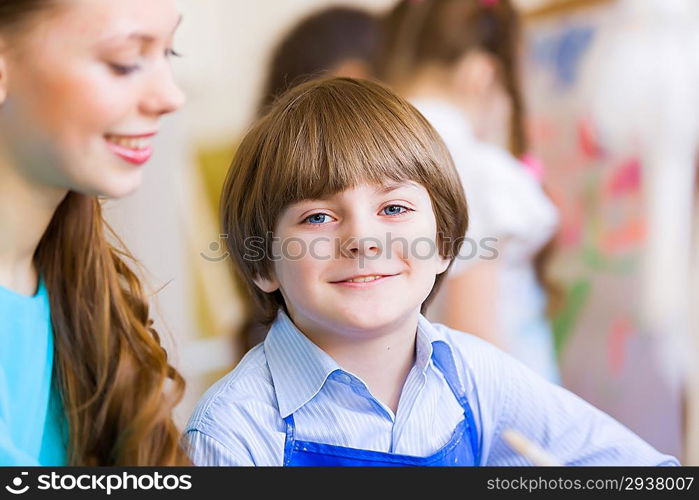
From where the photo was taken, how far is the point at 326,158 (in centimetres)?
71

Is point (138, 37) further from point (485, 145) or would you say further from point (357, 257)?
point (485, 145)

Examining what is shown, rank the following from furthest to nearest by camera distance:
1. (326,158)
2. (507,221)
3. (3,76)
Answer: (507,221), (326,158), (3,76)

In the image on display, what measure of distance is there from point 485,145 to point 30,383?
1239 mm

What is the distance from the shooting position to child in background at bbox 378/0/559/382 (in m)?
1.49

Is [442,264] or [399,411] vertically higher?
[442,264]

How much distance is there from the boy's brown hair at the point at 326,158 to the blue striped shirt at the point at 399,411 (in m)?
0.09

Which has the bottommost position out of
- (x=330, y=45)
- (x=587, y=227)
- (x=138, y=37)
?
(x=138, y=37)

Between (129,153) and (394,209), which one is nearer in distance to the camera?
(129,153)

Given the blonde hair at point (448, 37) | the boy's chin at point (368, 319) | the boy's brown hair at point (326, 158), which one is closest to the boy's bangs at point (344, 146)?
the boy's brown hair at point (326, 158)

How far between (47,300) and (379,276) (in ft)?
0.91

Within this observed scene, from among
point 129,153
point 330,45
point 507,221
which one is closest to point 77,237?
point 129,153

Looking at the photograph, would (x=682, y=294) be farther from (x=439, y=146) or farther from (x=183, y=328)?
(x=439, y=146)

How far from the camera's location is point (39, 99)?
60cm
